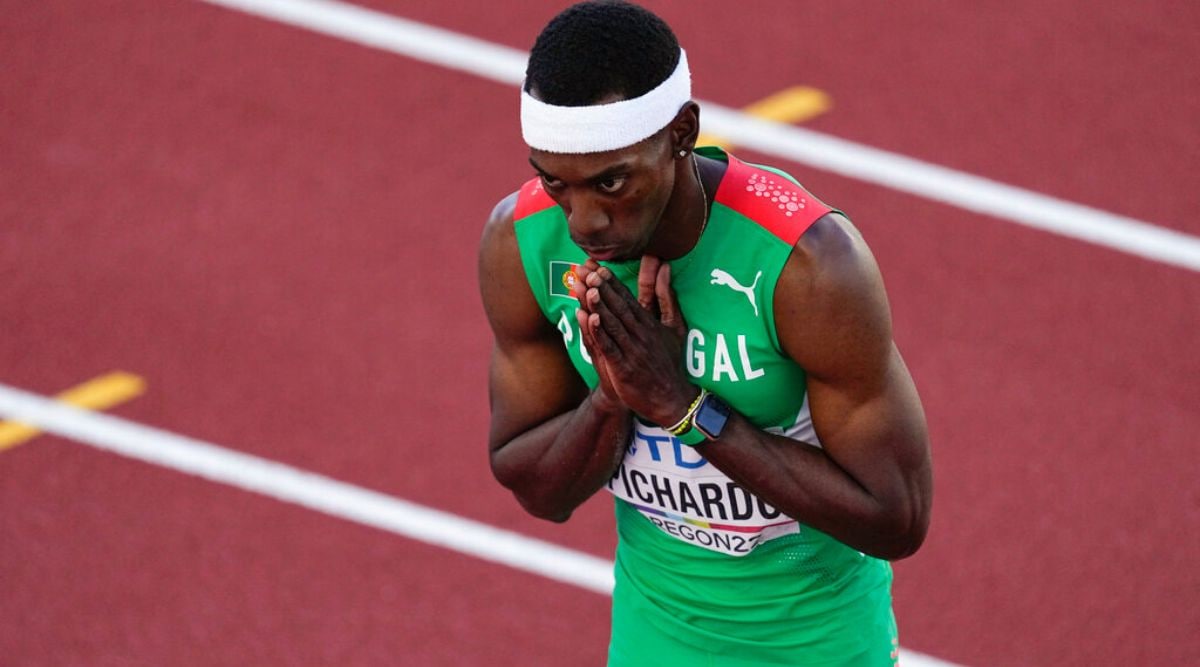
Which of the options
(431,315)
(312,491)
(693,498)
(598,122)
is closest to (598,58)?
(598,122)

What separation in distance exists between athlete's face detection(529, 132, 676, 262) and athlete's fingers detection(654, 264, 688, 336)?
0.11 metres

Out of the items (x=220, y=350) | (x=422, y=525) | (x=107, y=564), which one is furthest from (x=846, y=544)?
(x=220, y=350)

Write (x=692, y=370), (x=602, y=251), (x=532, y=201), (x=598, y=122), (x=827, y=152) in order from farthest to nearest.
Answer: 1. (x=827, y=152)
2. (x=532, y=201)
3. (x=692, y=370)
4. (x=602, y=251)
5. (x=598, y=122)

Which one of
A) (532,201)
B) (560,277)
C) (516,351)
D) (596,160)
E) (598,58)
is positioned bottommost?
(516,351)

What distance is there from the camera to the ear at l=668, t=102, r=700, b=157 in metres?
3.03

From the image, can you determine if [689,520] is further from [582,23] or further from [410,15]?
[410,15]

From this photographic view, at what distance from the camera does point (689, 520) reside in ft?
11.2

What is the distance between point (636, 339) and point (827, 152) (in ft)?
14.5

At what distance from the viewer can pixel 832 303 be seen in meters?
3.08

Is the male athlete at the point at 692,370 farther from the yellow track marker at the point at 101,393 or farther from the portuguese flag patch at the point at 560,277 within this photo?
the yellow track marker at the point at 101,393

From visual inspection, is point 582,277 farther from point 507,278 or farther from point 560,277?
point 507,278

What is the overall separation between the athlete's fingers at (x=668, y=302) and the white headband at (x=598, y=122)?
291 mm

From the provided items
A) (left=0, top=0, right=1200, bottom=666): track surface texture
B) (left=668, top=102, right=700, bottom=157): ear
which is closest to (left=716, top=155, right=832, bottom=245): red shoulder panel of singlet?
(left=668, top=102, right=700, bottom=157): ear

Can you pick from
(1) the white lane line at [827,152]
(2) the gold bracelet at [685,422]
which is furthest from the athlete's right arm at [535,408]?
(1) the white lane line at [827,152]
